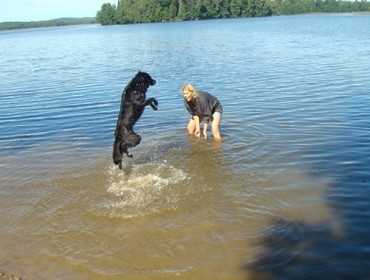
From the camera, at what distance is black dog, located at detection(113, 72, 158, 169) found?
953 centimetres

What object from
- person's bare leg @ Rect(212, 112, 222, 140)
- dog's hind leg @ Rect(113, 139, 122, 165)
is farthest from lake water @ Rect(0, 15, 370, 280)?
dog's hind leg @ Rect(113, 139, 122, 165)

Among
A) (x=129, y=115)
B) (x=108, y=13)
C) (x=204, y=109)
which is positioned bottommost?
(x=204, y=109)

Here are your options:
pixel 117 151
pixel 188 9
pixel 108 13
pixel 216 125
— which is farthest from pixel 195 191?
pixel 108 13

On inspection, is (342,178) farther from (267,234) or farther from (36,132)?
(36,132)

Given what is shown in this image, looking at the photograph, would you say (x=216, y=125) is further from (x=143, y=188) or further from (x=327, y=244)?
(x=327, y=244)

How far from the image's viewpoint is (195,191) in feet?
29.8

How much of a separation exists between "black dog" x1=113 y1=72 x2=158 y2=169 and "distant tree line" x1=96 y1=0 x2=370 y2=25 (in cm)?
11630

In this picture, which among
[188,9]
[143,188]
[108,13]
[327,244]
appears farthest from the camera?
[108,13]

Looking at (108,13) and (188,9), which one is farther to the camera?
(108,13)

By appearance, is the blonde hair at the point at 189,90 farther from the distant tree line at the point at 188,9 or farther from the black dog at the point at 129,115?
the distant tree line at the point at 188,9

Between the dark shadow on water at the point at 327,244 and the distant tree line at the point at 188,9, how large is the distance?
118 meters

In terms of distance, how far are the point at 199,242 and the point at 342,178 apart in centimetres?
353

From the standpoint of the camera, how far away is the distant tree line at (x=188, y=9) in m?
124

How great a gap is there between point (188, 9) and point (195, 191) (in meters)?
119
